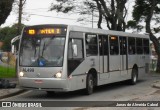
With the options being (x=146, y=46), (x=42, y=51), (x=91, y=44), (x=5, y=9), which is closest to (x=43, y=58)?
(x=42, y=51)

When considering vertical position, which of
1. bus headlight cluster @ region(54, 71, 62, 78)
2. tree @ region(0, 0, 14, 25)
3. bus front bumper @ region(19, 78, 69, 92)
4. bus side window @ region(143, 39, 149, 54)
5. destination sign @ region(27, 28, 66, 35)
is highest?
tree @ region(0, 0, 14, 25)

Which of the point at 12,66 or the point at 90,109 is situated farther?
the point at 12,66

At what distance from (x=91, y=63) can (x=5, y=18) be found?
9.06m

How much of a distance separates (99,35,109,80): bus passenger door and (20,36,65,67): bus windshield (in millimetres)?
3304

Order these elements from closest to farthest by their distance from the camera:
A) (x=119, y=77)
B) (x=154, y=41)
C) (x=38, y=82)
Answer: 1. (x=38, y=82)
2. (x=119, y=77)
3. (x=154, y=41)

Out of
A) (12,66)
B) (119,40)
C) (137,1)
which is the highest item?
(137,1)

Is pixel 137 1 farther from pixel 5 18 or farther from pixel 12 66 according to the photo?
pixel 5 18

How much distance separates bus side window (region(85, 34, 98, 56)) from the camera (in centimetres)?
1800

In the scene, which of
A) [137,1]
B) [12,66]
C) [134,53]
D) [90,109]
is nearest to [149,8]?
[137,1]

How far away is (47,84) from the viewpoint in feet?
52.9

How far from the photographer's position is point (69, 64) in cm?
1633

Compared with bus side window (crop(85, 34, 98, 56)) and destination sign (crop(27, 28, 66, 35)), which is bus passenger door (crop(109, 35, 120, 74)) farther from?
destination sign (crop(27, 28, 66, 35))

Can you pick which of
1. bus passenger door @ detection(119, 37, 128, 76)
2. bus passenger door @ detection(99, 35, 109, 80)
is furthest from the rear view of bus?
bus passenger door @ detection(119, 37, 128, 76)

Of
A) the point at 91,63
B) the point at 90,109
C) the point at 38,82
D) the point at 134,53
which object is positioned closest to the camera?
the point at 90,109
